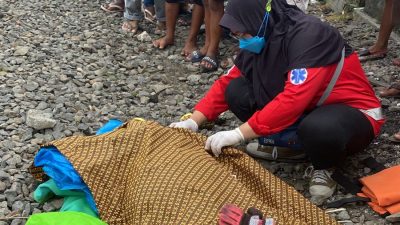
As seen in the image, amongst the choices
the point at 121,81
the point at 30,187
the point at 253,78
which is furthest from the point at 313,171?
the point at 121,81

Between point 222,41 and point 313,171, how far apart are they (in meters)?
2.89

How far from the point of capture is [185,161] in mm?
2734

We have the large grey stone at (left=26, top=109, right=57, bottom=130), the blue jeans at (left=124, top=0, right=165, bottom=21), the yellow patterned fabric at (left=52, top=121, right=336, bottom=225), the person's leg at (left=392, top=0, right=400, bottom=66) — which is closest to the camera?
the yellow patterned fabric at (left=52, top=121, right=336, bottom=225)

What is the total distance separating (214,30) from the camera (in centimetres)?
511

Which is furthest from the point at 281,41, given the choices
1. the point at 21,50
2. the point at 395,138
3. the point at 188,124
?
the point at 21,50

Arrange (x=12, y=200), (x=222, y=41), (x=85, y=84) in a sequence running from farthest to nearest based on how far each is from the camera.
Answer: (x=222, y=41)
(x=85, y=84)
(x=12, y=200)

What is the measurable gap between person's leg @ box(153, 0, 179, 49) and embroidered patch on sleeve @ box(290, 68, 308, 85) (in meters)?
3.16

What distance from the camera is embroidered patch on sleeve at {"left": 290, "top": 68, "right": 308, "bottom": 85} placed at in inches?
108

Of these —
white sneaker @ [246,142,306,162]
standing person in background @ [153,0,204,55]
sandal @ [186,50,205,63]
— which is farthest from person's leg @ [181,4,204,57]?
white sneaker @ [246,142,306,162]

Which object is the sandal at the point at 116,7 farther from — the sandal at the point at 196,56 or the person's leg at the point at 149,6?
the sandal at the point at 196,56

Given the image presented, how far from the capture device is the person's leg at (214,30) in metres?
4.94

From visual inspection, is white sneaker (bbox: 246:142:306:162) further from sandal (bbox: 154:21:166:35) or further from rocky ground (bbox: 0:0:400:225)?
sandal (bbox: 154:21:166:35)

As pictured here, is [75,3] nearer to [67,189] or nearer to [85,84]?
[85,84]

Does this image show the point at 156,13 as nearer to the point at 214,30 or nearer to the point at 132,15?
the point at 132,15
